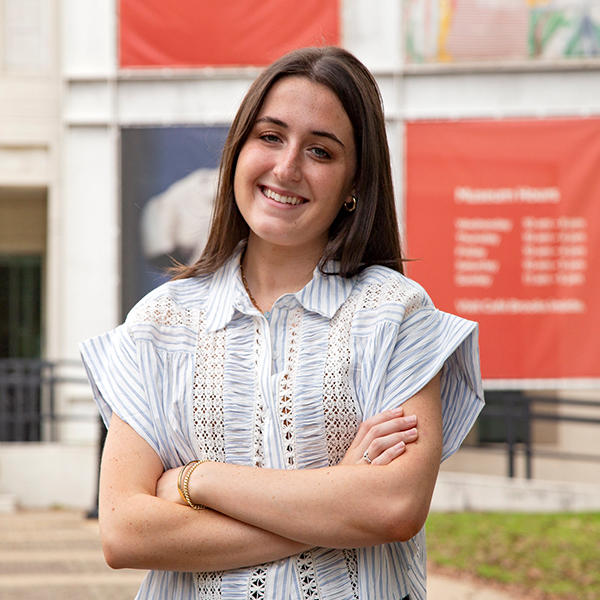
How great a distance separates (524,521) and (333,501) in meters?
8.09

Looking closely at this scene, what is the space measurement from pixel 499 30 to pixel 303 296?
10676 millimetres

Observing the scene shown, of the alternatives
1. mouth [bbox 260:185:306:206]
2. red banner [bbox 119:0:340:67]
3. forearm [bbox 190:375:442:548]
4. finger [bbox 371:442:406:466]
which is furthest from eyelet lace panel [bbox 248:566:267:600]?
red banner [bbox 119:0:340:67]

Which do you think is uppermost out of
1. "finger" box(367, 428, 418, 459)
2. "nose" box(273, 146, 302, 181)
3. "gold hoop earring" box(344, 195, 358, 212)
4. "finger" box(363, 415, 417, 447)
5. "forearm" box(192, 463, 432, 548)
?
"nose" box(273, 146, 302, 181)

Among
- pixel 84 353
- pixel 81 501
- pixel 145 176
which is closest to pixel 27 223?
pixel 145 176

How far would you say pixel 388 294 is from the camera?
2.49 metres

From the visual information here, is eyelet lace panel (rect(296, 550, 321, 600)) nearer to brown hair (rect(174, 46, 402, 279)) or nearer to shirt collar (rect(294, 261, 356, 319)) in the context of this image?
shirt collar (rect(294, 261, 356, 319))

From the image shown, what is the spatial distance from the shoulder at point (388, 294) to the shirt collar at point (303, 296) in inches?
1.5

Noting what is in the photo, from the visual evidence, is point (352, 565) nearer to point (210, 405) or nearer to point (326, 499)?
point (326, 499)

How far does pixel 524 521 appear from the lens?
32.7 feet

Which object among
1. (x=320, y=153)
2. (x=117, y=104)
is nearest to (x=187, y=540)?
(x=320, y=153)

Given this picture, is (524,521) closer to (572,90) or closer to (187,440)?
(572,90)

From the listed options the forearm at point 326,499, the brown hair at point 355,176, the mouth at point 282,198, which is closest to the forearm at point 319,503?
the forearm at point 326,499

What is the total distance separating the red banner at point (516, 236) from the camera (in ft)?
40.2

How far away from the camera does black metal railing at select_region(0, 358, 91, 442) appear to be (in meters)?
12.6
